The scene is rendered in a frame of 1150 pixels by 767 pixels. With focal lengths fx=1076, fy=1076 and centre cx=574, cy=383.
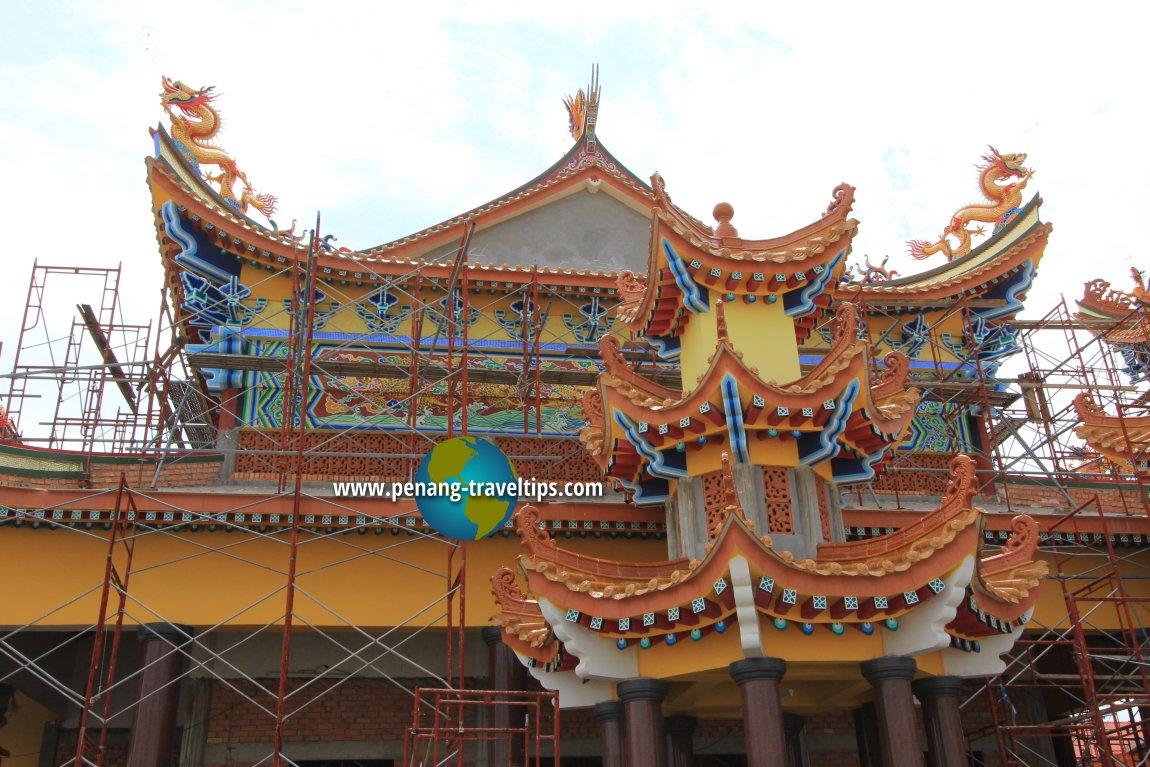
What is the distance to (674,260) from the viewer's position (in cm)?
1134

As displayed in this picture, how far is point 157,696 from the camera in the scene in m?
11.5

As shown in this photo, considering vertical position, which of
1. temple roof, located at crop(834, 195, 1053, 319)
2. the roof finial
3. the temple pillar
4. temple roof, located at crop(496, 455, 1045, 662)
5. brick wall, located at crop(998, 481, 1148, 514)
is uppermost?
temple roof, located at crop(834, 195, 1053, 319)

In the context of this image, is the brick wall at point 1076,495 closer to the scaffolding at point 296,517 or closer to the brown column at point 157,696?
the scaffolding at point 296,517

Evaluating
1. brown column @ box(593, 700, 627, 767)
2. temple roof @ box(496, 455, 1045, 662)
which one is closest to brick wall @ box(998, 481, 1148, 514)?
temple roof @ box(496, 455, 1045, 662)

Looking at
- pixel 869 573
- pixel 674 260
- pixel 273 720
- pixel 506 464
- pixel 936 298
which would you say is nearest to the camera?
pixel 869 573

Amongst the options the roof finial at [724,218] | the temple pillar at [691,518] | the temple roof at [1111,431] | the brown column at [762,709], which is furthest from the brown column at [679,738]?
the temple roof at [1111,431]

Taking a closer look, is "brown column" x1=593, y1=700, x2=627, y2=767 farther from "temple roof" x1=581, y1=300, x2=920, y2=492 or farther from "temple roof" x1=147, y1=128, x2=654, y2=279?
"temple roof" x1=147, y1=128, x2=654, y2=279

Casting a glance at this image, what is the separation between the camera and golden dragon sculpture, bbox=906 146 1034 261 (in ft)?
58.9

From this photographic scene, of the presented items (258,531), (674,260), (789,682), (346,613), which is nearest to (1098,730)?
(789,682)

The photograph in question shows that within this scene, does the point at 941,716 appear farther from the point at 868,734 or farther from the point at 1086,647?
the point at 1086,647

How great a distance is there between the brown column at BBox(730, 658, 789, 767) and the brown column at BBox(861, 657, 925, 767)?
850mm

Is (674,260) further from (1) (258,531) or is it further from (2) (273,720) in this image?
(2) (273,720)

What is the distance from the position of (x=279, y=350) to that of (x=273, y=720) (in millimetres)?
5151

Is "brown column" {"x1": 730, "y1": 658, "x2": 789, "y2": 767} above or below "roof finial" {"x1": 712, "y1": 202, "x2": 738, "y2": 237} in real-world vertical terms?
below
